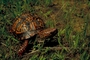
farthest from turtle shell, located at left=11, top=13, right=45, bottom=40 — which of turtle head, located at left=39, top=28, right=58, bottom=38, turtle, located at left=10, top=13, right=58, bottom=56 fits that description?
turtle head, located at left=39, top=28, right=58, bottom=38

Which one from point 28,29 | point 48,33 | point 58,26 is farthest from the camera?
point 58,26

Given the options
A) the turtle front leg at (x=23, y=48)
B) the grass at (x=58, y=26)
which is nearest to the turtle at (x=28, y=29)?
the turtle front leg at (x=23, y=48)

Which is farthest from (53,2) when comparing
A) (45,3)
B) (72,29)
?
(72,29)

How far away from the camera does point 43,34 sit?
4391 millimetres

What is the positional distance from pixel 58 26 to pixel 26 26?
906 mm

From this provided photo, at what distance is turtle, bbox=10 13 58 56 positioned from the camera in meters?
4.36

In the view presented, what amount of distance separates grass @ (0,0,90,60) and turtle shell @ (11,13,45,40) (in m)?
0.20

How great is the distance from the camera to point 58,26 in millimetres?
5160

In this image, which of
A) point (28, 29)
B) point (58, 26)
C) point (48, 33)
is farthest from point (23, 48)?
point (58, 26)

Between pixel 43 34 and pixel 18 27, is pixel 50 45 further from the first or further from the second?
pixel 18 27

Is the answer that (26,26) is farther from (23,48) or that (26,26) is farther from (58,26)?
(58,26)

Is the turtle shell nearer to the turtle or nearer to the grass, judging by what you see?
the turtle

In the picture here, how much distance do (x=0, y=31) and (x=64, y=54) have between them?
4.66ft

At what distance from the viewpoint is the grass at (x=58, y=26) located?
4340mm
